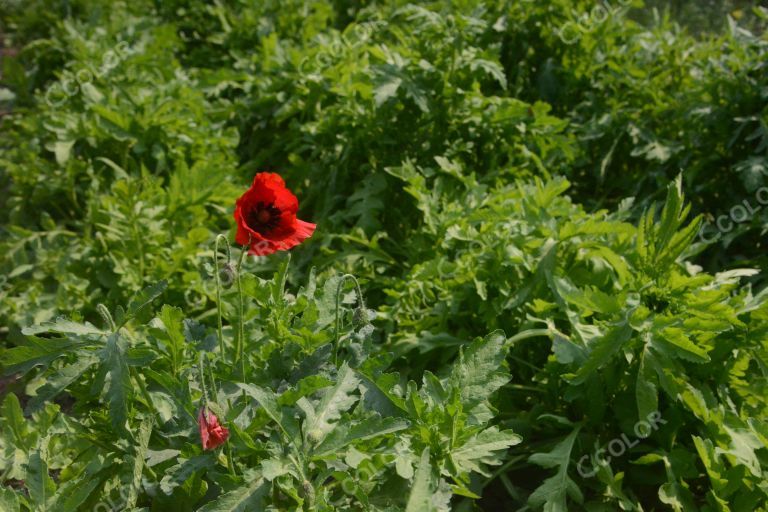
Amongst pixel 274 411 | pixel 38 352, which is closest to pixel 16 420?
pixel 38 352

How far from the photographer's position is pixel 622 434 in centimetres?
230

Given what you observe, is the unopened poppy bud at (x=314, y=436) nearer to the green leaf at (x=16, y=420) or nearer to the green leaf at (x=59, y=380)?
the green leaf at (x=59, y=380)

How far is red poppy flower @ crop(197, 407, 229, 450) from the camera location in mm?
1721

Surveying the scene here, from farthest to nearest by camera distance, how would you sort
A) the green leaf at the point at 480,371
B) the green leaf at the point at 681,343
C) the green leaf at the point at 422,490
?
1. the green leaf at the point at 681,343
2. the green leaf at the point at 480,371
3. the green leaf at the point at 422,490

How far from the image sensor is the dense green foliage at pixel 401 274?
190 cm

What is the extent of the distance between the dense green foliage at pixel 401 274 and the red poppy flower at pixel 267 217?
15cm

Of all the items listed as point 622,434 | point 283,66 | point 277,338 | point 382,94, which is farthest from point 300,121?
point 622,434

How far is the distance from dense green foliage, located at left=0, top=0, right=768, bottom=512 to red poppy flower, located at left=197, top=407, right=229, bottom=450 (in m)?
0.09

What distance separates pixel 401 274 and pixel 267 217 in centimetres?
142

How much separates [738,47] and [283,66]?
2.24 metres

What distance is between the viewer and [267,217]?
1.93 metres

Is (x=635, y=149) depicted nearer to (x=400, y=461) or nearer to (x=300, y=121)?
(x=300, y=121)

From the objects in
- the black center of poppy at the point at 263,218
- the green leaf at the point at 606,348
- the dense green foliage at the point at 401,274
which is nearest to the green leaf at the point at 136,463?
the dense green foliage at the point at 401,274

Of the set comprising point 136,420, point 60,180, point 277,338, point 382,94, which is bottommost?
point 60,180
